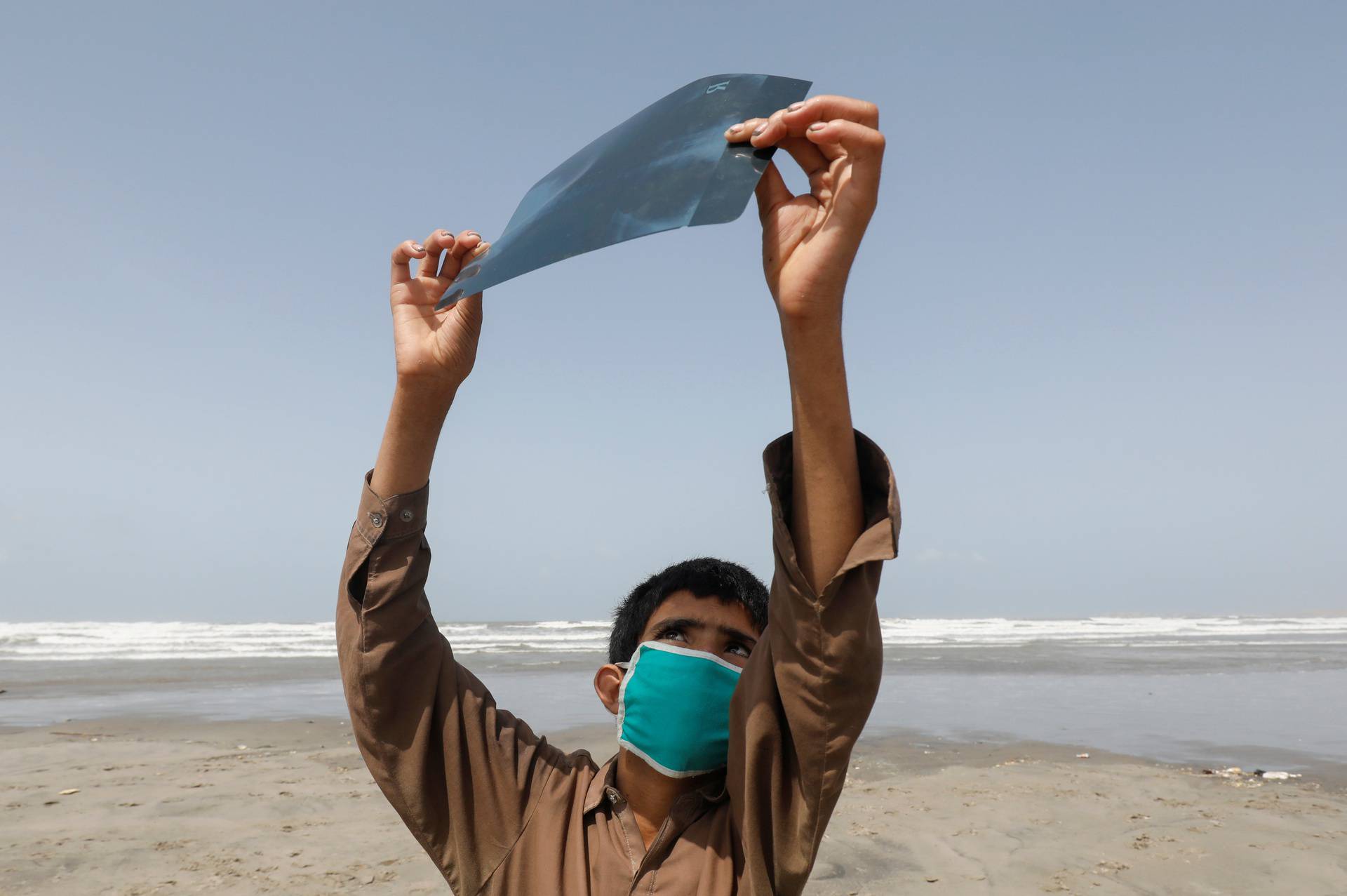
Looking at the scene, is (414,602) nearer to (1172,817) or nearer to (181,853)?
(181,853)

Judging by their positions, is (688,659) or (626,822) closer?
(626,822)

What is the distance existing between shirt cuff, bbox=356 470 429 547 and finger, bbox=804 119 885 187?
104 centimetres

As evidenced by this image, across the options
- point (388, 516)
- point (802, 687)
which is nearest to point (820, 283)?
point (802, 687)

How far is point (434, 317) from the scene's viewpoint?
5.79 feet

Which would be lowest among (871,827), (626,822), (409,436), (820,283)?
(871,827)

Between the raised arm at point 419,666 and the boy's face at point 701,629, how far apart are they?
0.36m

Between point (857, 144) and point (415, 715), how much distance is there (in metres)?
1.33

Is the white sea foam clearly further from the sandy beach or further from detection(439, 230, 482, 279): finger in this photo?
detection(439, 230, 482, 279): finger

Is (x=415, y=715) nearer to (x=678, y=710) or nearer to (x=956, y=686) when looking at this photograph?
(x=678, y=710)

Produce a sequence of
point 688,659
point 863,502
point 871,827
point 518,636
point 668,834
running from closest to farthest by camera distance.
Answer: point 863,502 → point 668,834 → point 688,659 → point 871,827 → point 518,636

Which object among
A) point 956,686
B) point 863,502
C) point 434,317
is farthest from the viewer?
point 956,686

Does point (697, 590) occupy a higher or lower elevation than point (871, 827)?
higher

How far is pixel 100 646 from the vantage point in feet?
81.9


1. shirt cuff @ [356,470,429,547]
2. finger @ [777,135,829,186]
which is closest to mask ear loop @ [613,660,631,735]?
shirt cuff @ [356,470,429,547]
